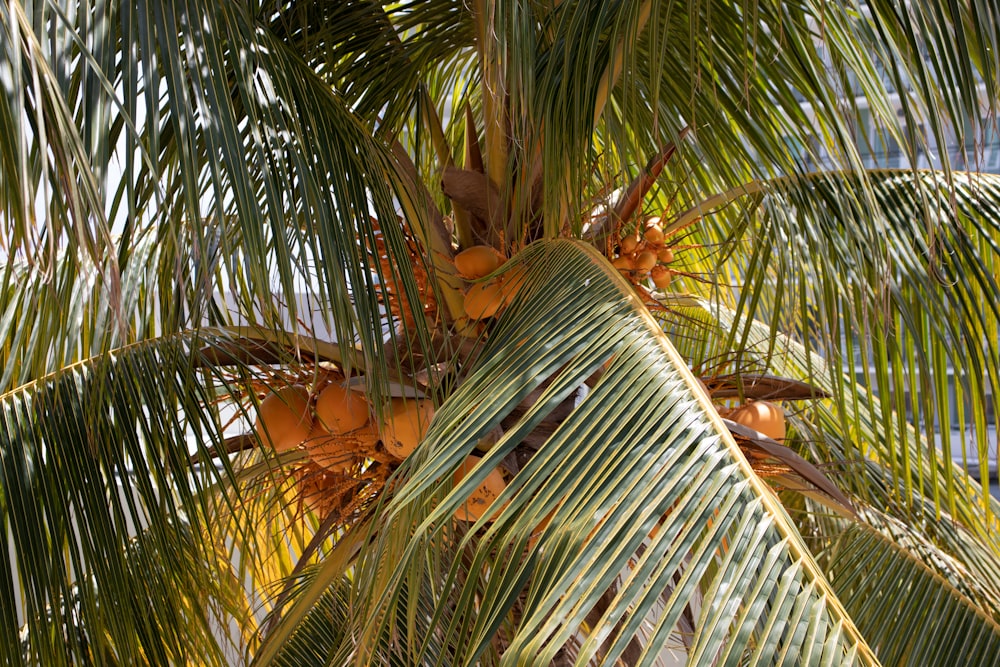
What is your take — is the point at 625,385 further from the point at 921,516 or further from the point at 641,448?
the point at 921,516

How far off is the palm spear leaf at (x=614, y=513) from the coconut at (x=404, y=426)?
0.69 ft

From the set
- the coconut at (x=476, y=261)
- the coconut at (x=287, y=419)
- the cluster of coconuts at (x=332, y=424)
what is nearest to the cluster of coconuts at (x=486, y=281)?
the coconut at (x=476, y=261)

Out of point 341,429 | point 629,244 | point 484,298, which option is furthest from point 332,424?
point 629,244

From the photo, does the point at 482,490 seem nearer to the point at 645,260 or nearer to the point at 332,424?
the point at 332,424

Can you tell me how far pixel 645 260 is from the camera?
137 centimetres

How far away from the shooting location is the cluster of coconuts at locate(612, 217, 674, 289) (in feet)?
4.47

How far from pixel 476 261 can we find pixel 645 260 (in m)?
0.26

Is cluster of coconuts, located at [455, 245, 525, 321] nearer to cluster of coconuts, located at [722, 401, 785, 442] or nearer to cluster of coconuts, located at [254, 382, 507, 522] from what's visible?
cluster of coconuts, located at [254, 382, 507, 522]

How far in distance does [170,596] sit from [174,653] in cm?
8

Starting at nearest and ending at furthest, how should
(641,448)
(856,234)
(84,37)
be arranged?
(641,448)
(84,37)
(856,234)

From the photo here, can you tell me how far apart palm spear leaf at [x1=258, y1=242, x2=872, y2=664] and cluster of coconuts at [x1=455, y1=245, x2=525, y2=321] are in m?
0.28

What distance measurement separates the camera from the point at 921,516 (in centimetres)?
180

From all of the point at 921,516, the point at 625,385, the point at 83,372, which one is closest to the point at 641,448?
the point at 625,385

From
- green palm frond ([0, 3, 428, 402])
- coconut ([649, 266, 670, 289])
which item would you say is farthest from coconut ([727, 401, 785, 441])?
green palm frond ([0, 3, 428, 402])
